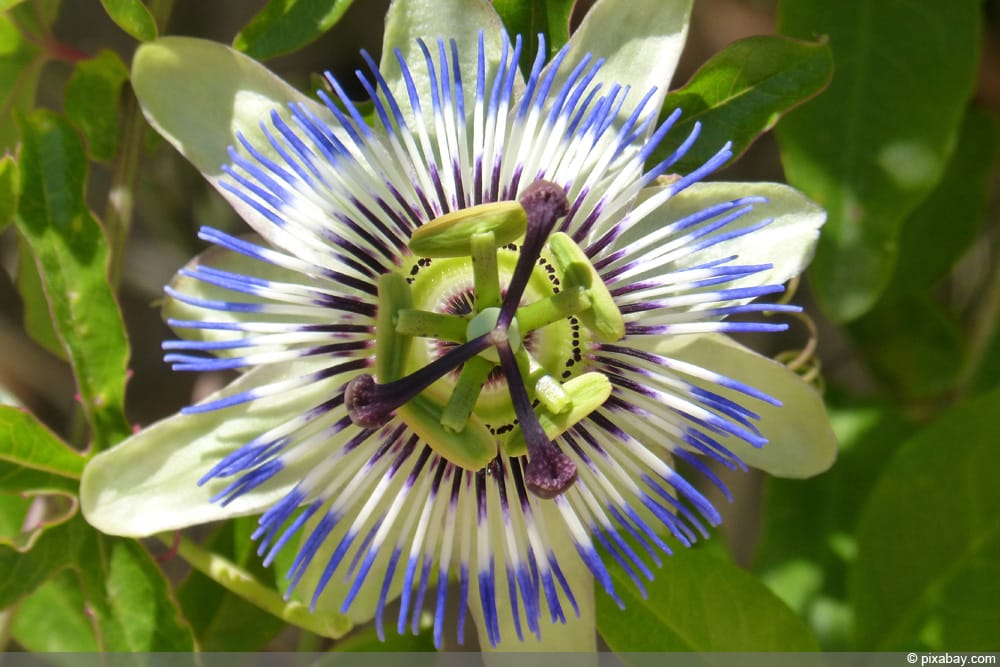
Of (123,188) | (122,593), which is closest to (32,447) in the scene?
(122,593)

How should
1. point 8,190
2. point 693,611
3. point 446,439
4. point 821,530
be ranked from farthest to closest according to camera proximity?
point 821,530 → point 693,611 → point 8,190 → point 446,439

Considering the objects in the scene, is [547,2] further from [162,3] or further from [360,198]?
[162,3]

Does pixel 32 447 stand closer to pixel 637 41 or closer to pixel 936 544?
pixel 637 41

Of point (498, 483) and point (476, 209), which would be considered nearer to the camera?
point (476, 209)

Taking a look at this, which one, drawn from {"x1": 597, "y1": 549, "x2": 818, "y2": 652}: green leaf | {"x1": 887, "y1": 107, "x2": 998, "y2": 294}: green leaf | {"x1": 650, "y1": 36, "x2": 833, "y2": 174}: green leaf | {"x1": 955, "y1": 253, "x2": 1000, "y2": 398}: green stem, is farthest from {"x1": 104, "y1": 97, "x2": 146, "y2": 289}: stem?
{"x1": 955, "y1": 253, "x2": 1000, "y2": 398}: green stem

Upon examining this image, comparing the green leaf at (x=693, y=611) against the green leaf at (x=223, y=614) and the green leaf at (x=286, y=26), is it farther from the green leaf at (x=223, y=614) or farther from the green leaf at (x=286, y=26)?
the green leaf at (x=286, y=26)

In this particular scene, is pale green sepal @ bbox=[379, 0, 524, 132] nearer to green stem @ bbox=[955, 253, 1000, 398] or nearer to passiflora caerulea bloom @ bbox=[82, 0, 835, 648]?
passiflora caerulea bloom @ bbox=[82, 0, 835, 648]

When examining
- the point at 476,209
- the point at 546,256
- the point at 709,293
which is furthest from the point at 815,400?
Result: the point at 476,209
